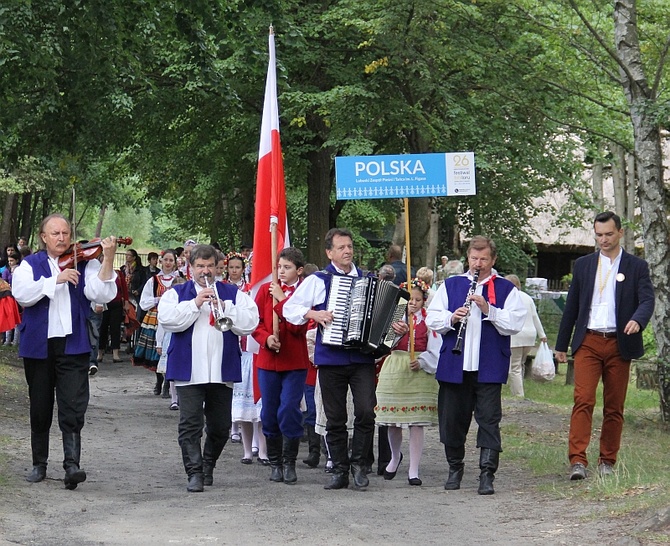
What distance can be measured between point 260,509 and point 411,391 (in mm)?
2166

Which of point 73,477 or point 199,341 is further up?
point 199,341

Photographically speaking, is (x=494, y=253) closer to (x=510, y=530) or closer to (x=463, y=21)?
(x=510, y=530)

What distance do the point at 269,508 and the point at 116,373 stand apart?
12.7m

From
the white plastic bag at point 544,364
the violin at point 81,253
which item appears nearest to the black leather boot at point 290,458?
the violin at point 81,253

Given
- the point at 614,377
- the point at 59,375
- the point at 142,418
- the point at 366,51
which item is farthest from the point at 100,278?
the point at 366,51

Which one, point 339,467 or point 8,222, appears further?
point 8,222

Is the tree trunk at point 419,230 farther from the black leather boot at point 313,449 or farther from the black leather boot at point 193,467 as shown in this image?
the black leather boot at point 193,467

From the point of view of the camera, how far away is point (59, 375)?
911 cm

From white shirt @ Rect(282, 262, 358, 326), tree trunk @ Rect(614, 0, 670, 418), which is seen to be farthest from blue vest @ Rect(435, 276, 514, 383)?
tree trunk @ Rect(614, 0, 670, 418)

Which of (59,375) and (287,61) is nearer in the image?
(59,375)

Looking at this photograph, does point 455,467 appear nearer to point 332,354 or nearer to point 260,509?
point 332,354

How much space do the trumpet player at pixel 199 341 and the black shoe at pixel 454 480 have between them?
183cm

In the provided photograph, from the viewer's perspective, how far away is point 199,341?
9.15 m

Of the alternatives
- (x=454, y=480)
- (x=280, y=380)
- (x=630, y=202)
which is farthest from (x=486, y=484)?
(x=630, y=202)
